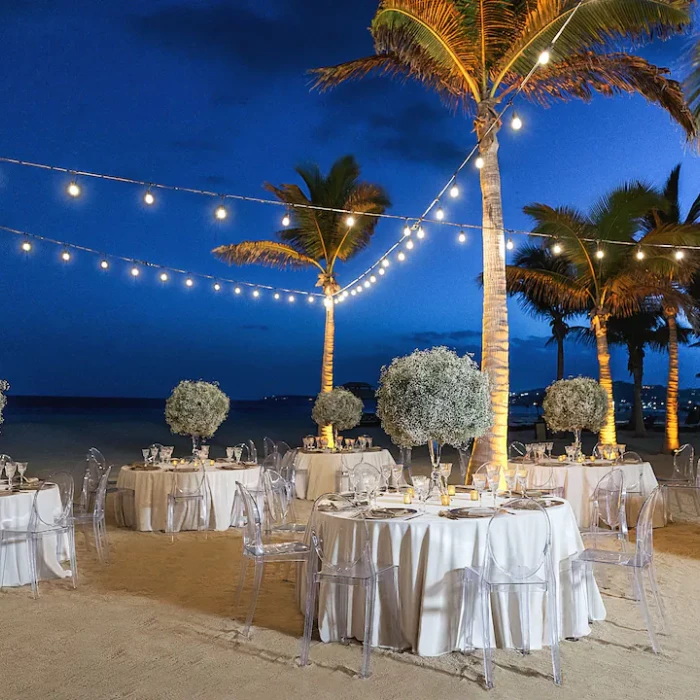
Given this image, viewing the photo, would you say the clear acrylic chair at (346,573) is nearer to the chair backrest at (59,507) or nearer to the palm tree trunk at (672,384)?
the chair backrest at (59,507)

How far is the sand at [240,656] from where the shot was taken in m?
3.98

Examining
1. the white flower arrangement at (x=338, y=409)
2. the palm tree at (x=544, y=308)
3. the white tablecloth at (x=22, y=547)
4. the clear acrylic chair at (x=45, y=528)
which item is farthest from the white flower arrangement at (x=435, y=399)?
the palm tree at (x=544, y=308)

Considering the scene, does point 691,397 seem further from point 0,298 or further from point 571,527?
point 571,527

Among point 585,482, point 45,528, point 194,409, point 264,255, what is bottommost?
point 45,528

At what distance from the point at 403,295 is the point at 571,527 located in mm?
23937

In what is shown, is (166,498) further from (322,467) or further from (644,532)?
(644,532)

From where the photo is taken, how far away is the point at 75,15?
16.6 meters

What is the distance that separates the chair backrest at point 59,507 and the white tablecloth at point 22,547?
2 centimetres

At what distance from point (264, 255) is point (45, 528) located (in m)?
10.6

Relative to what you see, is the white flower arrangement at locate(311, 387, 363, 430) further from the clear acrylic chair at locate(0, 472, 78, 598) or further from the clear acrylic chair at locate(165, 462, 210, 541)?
the clear acrylic chair at locate(0, 472, 78, 598)

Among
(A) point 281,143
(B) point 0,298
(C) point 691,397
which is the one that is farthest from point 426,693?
(C) point 691,397

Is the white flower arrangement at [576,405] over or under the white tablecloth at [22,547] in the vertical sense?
over

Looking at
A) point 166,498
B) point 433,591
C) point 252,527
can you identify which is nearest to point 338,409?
point 166,498

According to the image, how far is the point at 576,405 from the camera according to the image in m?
10.3
